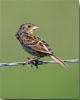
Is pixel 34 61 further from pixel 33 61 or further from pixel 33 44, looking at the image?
pixel 33 44

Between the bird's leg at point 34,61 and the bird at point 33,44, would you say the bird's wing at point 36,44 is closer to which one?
the bird at point 33,44

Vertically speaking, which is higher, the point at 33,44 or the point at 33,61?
the point at 33,44

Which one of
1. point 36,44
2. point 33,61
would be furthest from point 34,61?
point 36,44

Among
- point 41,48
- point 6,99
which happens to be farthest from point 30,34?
point 6,99

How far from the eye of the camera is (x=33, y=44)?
241 centimetres

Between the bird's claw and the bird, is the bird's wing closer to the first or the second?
the bird

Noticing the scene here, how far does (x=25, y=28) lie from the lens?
247 centimetres

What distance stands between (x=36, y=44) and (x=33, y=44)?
0.12ft

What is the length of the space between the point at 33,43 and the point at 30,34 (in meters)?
0.13

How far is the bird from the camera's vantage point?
2.28 meters

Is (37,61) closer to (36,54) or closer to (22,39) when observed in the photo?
(36,54)

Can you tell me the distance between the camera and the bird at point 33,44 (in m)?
2.28

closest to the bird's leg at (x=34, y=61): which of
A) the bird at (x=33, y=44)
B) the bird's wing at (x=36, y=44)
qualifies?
the bird at (x=33, y=44)

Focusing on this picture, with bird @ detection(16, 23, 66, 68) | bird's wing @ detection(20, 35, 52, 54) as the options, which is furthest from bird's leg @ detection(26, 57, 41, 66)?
bird's wing @ detection(20, 35, 52, 54)
